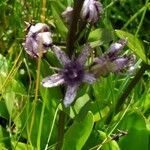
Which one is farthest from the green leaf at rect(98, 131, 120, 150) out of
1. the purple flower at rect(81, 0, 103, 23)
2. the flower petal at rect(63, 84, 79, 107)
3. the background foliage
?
the purple flower at rect(81, 0, 103, 23)

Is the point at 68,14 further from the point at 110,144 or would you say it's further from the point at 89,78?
the point at 110,144

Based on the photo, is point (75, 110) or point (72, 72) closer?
point (72, 72)

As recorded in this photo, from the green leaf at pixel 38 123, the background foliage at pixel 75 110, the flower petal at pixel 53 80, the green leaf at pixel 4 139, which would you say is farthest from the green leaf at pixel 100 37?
the green leaf at pixel 4 139

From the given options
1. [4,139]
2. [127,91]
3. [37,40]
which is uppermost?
[37,40]

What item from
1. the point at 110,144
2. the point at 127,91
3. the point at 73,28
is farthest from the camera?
the point at 127,91

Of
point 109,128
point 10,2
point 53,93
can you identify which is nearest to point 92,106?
point 109,128

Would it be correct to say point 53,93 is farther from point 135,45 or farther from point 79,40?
point 135,45

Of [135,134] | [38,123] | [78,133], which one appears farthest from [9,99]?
[135,134]
